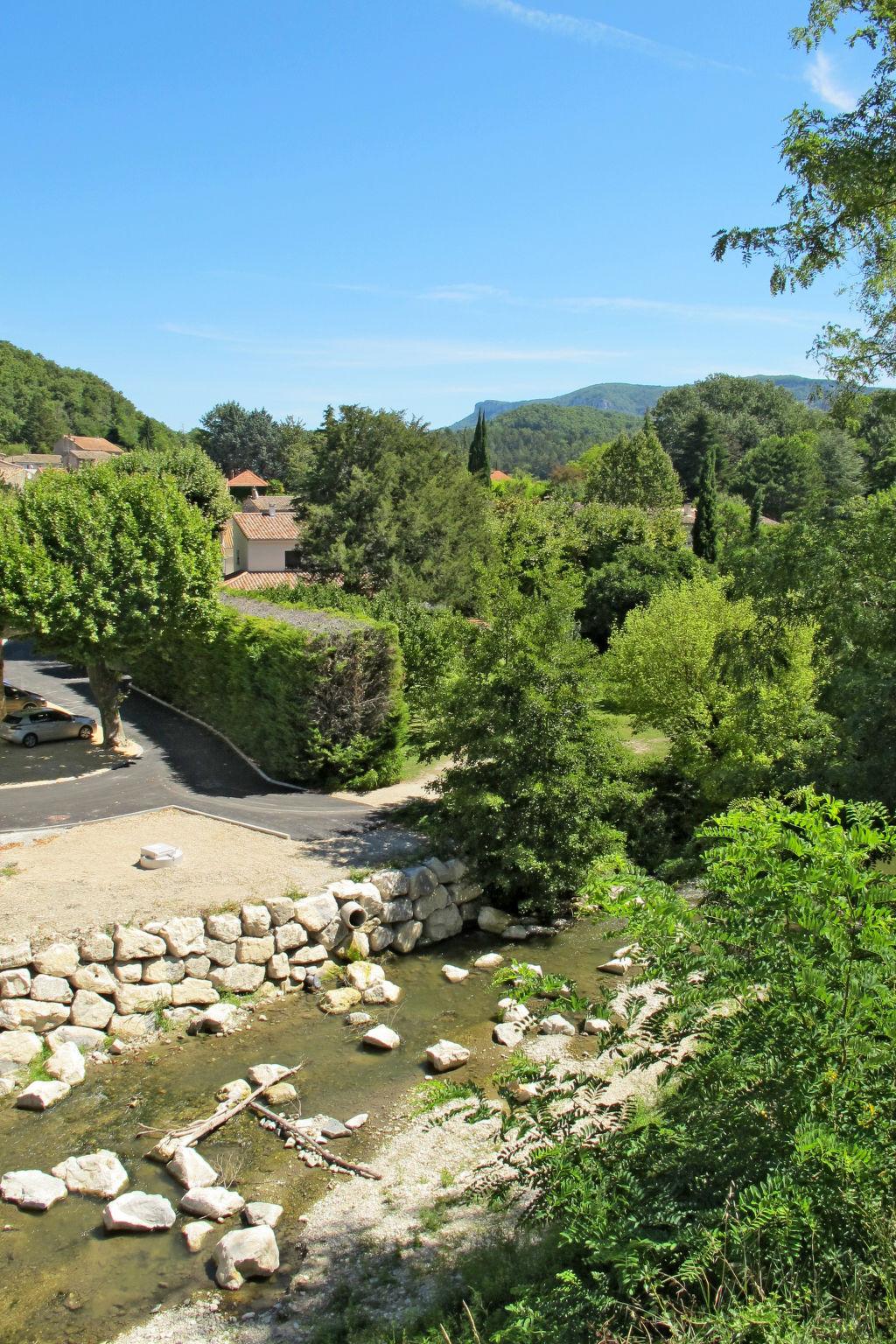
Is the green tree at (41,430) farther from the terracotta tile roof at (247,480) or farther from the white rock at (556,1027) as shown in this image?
the white rock at (556,1027)

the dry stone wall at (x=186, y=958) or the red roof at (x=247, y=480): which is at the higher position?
the red roof at (x=247, y=480)

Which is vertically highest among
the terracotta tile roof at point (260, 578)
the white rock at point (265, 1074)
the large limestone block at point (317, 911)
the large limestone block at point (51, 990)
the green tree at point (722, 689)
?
the terracotta tile roof at point (260, 578)

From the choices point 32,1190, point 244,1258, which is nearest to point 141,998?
point 32,1190

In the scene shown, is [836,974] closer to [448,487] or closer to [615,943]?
[615,943]

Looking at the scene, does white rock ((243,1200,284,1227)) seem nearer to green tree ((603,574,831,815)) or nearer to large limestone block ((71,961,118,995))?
large limestone block ((71,961,118,995))

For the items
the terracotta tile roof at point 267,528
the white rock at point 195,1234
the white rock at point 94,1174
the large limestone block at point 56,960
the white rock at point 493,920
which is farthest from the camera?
the terracotta tile roof at point 267,528

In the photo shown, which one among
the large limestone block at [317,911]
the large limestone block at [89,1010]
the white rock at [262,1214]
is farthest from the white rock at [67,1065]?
the large limestone block at [317,911]

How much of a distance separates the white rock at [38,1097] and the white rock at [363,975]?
4.54m

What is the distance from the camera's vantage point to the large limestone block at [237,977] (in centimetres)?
1412

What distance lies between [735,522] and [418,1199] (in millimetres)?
50211

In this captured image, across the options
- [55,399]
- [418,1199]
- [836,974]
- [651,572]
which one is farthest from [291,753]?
[55,399]

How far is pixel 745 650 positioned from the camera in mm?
14297

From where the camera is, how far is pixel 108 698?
2414 centimetres

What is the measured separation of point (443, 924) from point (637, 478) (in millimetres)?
42170
